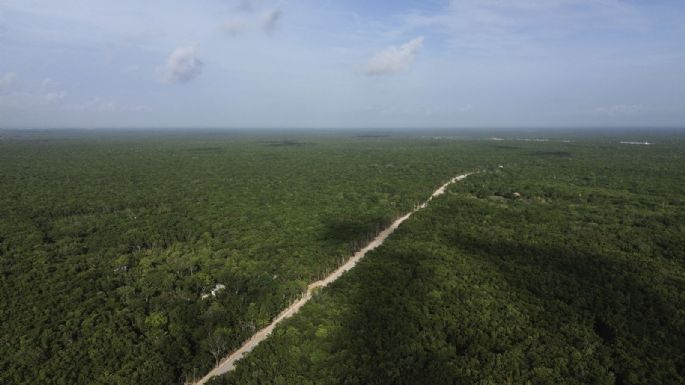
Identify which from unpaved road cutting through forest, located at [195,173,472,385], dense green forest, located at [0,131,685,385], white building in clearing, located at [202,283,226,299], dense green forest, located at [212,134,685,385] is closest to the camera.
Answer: dense green forest, located at [212,134,685,385]

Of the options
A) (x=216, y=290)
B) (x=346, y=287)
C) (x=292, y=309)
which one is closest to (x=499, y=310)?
(x=346, y=287)

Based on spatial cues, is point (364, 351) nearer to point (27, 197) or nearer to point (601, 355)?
point (601, 355)

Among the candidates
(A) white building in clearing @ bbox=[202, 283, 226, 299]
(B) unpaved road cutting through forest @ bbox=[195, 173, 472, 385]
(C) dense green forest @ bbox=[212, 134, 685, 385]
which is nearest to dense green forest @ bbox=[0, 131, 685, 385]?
(C) dense green forest @ bbox=[212, 134, 685, 385]

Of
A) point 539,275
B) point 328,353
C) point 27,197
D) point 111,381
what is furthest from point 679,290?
point 27,197

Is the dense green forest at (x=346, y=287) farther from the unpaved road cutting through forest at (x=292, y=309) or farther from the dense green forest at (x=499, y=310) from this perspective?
the unpaved road cutting through forest at (x=292, y=309)

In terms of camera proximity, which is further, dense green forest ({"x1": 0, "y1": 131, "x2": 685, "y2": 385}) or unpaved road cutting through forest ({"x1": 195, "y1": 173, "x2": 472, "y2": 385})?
unpaved road cutting through forest ({"x1": 195, "y1": 173, "x2": 472, "y2": 385})

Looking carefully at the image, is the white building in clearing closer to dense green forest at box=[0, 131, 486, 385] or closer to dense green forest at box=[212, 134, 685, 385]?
dense green forest at box=[0, 131, 486, 385]
